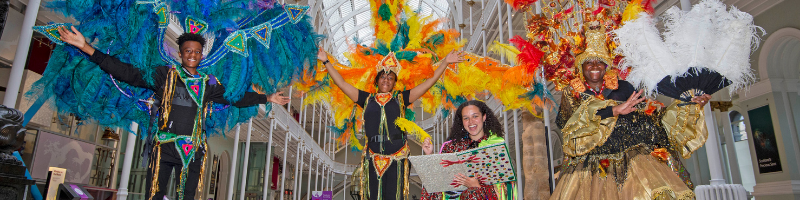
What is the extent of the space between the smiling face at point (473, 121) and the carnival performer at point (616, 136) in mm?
623

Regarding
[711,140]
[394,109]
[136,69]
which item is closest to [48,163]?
[136,69]

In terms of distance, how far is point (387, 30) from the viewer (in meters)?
5.04

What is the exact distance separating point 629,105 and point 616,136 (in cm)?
30

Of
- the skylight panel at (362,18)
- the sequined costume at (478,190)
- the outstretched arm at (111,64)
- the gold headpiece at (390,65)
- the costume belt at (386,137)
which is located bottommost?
the sequined costume at (478,190)

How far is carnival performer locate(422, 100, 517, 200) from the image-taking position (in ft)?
11.1

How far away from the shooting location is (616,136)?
10.1ft

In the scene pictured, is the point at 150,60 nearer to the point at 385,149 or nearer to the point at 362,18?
the point at 385,149

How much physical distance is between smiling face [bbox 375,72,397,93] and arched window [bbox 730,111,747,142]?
29.6ft

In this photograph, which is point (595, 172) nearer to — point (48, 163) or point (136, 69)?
point (136, 69)

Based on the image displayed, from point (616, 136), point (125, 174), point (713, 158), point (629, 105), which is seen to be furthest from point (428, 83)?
point (125, 174)

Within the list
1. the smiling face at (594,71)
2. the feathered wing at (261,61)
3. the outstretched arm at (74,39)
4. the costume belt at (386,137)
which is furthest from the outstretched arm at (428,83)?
the outstretched arm at (74,39)

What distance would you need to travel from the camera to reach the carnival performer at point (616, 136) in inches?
112

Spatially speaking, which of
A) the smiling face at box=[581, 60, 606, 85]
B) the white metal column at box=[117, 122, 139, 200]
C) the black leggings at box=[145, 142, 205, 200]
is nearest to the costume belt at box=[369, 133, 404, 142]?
the black leggings at box=[145, 142, 205, 200]

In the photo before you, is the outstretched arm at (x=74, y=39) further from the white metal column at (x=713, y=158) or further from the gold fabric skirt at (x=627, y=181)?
the white metal column at (x=713, y=158)
